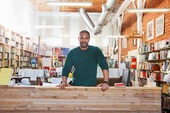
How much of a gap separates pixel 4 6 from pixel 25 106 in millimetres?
8745

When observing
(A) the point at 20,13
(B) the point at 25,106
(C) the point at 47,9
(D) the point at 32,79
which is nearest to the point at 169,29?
(D) the point at 32,79

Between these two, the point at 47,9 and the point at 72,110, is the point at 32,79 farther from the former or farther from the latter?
the point at 47,9

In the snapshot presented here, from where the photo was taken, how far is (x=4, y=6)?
1059 centimetres

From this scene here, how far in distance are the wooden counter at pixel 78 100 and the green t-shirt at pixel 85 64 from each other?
19 centimetres

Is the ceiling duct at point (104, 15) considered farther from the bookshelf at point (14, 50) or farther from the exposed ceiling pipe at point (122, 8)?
the bookshelf at point (14, 50)

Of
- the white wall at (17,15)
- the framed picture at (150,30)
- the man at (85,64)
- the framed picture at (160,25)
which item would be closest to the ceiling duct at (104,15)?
the framed picture at (150,30)

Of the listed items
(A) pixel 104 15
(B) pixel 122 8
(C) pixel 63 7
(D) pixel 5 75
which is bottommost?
(D) pixel 5 75

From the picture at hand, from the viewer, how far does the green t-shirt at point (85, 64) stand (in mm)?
2871

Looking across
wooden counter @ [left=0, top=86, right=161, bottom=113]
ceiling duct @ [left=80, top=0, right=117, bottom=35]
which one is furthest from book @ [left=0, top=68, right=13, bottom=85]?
ceiling duct @ [left=80, top=0, right=117, bottom=35]

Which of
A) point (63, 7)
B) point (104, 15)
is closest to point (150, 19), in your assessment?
point (104, 15)

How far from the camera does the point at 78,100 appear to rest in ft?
9.01

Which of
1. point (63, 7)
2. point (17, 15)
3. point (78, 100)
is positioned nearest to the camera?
point (78, 100)

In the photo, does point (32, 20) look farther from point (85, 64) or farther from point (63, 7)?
point (85, 64)

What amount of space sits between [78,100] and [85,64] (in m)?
0.42
